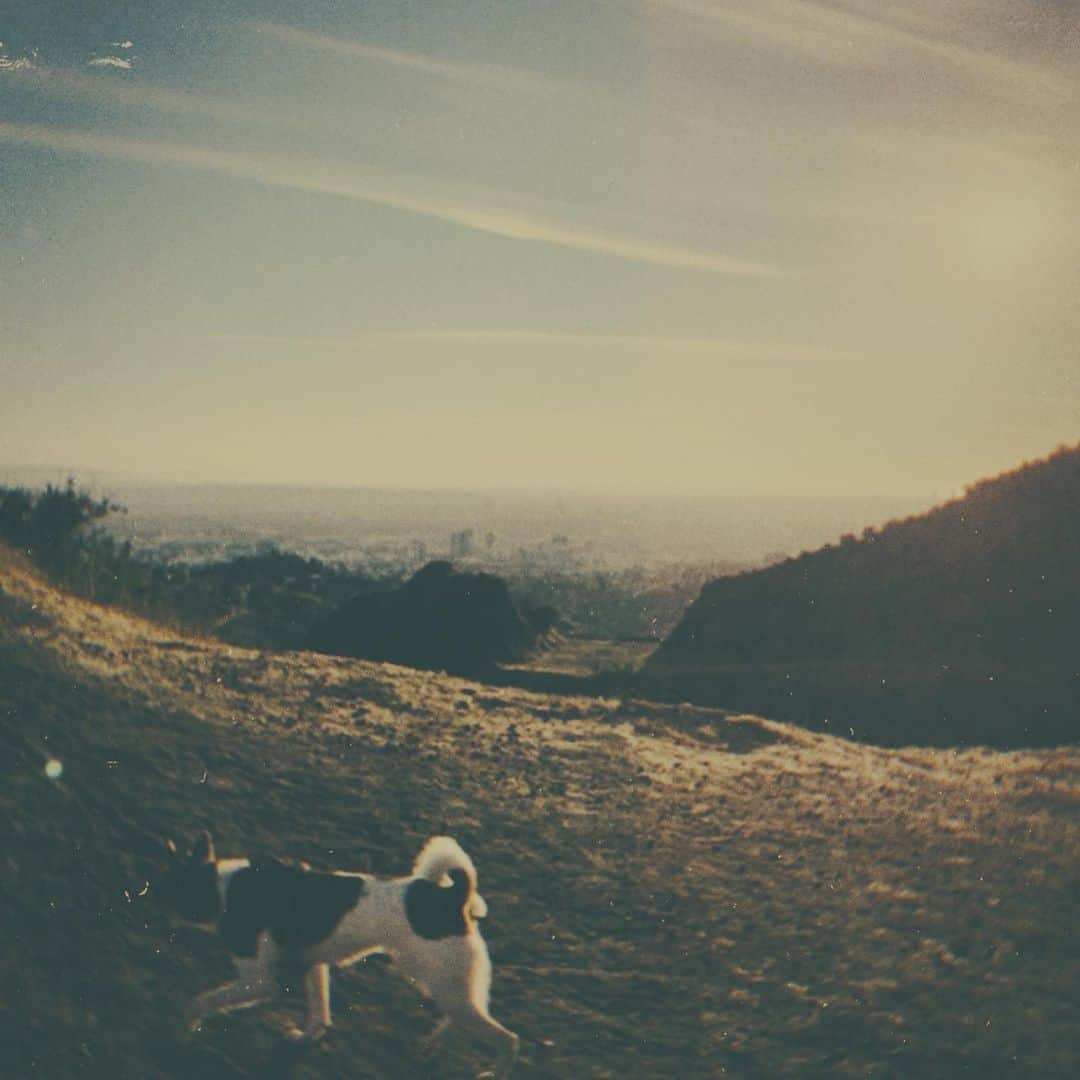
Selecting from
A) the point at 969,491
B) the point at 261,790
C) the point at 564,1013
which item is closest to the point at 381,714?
the point at 261,790

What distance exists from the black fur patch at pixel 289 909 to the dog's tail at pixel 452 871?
377 millimetres

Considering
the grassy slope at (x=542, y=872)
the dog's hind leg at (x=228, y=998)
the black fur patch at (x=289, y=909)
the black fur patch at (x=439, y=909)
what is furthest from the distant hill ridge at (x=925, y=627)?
the dog's hind leg at (x=228, y=998)

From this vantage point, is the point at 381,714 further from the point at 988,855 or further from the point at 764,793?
the point at 988,855

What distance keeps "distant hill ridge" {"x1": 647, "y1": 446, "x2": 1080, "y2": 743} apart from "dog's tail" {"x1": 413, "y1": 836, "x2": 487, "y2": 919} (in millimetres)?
16919

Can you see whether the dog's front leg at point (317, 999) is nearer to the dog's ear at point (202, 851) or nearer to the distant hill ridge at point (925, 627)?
the dog's ear at point (202, 851)

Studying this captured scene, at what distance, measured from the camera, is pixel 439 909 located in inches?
205

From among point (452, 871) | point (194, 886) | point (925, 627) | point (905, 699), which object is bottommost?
point (905, 699)

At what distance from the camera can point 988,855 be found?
9.73 meters

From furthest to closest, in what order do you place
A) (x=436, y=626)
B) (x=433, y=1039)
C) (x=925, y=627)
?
(x=436, y=626) → (x=925, y=627) → (x=433, y=1039)

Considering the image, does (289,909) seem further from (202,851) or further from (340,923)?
(202,851)

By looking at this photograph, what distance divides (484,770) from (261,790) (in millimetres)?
2920

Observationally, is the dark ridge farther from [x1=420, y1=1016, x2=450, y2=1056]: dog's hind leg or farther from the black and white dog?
the black and white dog

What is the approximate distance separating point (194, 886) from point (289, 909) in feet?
2.07

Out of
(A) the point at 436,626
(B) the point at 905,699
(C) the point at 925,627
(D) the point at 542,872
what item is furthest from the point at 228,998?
(A) the point at 436,626
